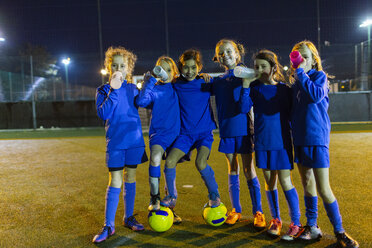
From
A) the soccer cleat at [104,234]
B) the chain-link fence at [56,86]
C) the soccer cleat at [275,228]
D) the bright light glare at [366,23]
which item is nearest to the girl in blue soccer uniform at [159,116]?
the soccer cleat at [104,234]

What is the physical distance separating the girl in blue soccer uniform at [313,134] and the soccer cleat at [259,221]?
414mm

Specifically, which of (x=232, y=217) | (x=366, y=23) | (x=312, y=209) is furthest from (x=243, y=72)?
(x=366, y=23)

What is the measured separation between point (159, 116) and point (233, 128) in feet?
2.66

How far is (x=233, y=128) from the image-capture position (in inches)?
128

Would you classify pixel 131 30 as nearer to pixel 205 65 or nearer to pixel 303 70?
pixel 205 65

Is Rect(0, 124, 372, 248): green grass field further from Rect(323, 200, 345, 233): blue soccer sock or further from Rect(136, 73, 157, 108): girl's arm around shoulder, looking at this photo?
Rect(136, 73, 157, 108): girl's arm around shoulder

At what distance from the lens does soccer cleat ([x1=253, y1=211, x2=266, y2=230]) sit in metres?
3.14

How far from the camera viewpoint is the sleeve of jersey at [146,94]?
3.18 meters

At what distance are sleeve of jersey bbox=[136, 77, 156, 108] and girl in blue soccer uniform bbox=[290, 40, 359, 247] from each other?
1393 millimetres

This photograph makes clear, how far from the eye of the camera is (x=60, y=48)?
16.7m

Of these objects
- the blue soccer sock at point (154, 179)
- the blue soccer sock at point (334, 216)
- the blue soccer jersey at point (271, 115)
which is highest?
→ the blue soccer jersey at point (271, 115)

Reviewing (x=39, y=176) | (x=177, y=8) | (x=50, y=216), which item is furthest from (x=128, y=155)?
(x=177, y=8)

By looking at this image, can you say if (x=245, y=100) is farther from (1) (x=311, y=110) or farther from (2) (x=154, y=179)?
(2) (x=154, y=179)

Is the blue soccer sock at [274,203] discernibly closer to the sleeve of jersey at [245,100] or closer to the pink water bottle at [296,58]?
the sleeve of jersey at [245,100]
